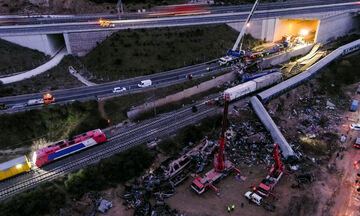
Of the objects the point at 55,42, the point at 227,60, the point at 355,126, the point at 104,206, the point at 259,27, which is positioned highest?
the point at 259,27

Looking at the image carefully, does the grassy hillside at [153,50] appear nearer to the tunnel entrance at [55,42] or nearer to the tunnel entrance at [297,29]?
the tunnel entrance at [55,42]

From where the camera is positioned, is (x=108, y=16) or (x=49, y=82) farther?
(x=108, y=16)

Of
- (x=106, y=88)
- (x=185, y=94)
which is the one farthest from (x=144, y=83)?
(x=185, y=94)

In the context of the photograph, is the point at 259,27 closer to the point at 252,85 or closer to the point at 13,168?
the point at 252,85

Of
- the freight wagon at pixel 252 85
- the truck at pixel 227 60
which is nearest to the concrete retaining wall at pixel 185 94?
the truck at pixel 227 60

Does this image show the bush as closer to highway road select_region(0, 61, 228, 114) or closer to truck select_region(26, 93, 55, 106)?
truck select_region(26, 93, 55, 106)

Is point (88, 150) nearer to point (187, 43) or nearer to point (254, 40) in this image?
point (187, 43)
